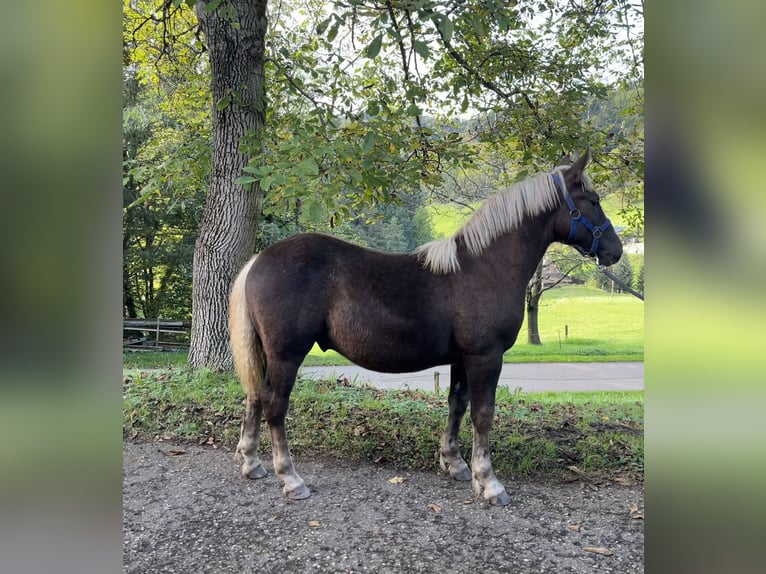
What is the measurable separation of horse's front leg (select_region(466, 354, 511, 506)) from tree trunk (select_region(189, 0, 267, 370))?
2.76 meters

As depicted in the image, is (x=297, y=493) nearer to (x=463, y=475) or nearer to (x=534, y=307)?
(x=463, y=475)

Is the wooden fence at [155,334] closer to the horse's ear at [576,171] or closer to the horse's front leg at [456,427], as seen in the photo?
the horse's front leg at [456,427]

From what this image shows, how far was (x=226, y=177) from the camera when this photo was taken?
188 inches

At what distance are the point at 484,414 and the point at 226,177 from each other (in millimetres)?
3356

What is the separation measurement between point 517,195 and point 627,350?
7325mm

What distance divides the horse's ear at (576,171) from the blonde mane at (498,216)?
9cm

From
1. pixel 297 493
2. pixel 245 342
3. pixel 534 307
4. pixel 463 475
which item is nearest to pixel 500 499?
pixel 463 475

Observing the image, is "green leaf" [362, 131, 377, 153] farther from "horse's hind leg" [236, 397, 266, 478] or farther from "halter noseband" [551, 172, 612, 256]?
"horse's hind leg" [236, 397, 266, 478]

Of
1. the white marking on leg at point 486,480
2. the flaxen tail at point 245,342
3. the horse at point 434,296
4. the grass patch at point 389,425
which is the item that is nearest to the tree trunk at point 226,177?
the grass patch at point 389,425

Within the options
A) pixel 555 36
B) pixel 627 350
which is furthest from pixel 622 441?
pixel 627 350

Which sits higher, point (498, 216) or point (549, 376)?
point (498, 216)

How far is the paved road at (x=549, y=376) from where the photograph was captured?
770 cm

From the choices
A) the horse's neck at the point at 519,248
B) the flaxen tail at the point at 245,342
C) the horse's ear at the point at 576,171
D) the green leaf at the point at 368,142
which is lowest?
the flaxen tail at the point at 245,342
